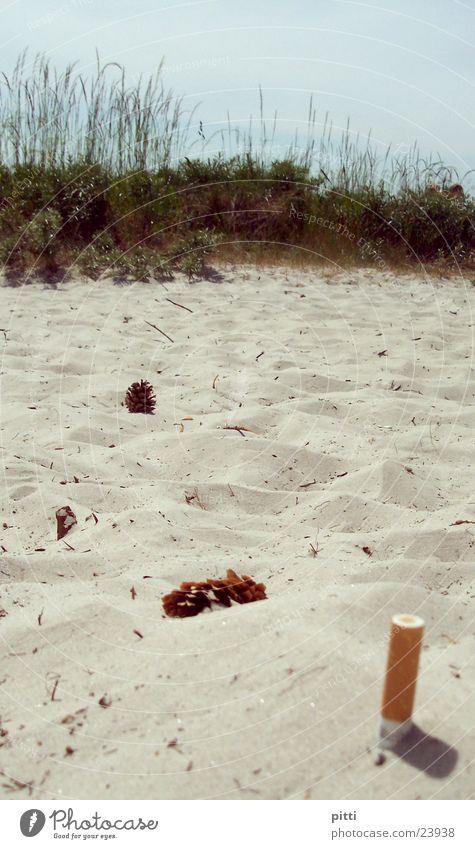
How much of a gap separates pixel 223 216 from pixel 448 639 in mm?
5984

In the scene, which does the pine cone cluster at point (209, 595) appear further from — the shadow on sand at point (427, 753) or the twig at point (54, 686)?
the shadow on sand at point (427, 753)

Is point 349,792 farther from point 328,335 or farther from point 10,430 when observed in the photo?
point 328,335

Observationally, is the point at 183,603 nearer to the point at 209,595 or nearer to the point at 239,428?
the point at 209,595

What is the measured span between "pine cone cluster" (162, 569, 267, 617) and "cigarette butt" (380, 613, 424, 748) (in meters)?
0.69

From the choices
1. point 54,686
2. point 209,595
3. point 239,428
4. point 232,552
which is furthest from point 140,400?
point 54,686

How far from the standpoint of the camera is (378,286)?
22.2ft

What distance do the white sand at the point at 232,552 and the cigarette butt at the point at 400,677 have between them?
0.06 m

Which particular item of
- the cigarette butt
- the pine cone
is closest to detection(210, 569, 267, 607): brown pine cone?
the cigarette butt

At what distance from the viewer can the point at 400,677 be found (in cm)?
160

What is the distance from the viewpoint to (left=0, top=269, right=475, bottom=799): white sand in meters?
1.72

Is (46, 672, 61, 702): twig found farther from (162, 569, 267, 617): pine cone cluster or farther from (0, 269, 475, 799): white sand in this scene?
(162, 569, 267, 617): pine cone cluster

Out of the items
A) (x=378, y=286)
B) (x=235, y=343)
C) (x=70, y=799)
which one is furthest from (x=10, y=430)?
(x=378, y=286)

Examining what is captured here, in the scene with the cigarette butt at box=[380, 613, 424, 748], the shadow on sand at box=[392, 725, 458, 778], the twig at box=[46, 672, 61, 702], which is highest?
the cigarette butt at box=[380, 613, 424, 748]

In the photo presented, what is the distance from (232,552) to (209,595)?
412 mm
